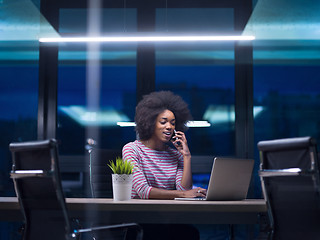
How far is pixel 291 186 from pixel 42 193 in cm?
111

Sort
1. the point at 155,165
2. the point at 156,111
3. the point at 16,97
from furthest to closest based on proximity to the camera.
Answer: the point at 16,97 → the point at 156,111 → the point at 155,165

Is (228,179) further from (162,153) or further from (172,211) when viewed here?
(162,153)

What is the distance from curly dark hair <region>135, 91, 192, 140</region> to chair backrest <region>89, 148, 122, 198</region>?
0.99 feet

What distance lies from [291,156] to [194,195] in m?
0.91

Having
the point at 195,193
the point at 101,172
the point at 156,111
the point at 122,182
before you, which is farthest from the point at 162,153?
the point at 122,182

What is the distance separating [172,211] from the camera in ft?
6.87

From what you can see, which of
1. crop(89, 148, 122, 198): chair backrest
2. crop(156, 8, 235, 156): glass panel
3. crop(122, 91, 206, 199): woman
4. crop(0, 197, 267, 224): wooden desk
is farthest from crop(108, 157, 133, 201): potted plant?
crop(156, 8, 235, 156): glass panel

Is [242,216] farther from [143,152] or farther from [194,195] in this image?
[143,152]

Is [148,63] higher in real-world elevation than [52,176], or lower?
higher

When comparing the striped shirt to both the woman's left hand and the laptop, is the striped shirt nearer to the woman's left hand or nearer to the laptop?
the woman's left hand

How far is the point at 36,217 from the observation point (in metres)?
1.97

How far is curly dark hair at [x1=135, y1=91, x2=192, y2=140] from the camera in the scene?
3.24m

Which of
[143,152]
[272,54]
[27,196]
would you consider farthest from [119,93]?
[27,196]

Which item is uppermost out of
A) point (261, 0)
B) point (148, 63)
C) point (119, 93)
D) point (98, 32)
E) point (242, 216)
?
point (261, 0)
